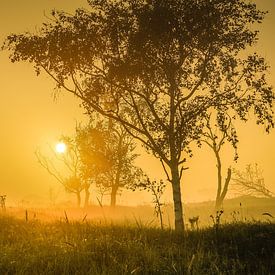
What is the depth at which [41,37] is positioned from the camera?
20.7 m

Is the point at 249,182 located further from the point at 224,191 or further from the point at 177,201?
the point at 177,201

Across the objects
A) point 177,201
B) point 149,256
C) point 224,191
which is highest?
point 224,191

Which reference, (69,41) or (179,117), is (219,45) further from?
(69,41)

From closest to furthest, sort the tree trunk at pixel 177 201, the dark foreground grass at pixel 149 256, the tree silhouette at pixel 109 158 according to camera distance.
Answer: the dark foreground grass at pixel 149 256, the tree trunk at pixel 177 201, the tree silhouette at pixel 109 158

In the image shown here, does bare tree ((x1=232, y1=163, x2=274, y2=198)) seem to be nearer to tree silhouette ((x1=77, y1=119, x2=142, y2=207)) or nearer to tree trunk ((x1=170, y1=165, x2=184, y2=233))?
tree silhouette ((x1=77, y1=119, x2=142, y2=207))

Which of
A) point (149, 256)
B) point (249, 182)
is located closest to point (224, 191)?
point (249, 182)

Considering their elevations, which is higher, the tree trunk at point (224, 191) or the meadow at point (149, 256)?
the tree trunk at point (224, 191)

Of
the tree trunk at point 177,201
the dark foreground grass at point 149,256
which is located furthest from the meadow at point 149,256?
the tree trunk at point 177,201

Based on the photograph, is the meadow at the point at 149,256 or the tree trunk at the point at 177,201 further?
the tree trunk at the point at 177,201

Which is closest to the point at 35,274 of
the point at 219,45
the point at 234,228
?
the point at 234,228

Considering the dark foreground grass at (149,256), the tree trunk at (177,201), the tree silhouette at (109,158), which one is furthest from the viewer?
the tree silhouette at (109,158)

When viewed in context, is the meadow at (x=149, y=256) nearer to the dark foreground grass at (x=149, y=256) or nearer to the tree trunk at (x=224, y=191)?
the dark foreground grass at (x=149, y=256)

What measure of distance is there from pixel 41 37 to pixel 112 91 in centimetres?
438

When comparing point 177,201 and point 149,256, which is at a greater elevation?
point 177,201
